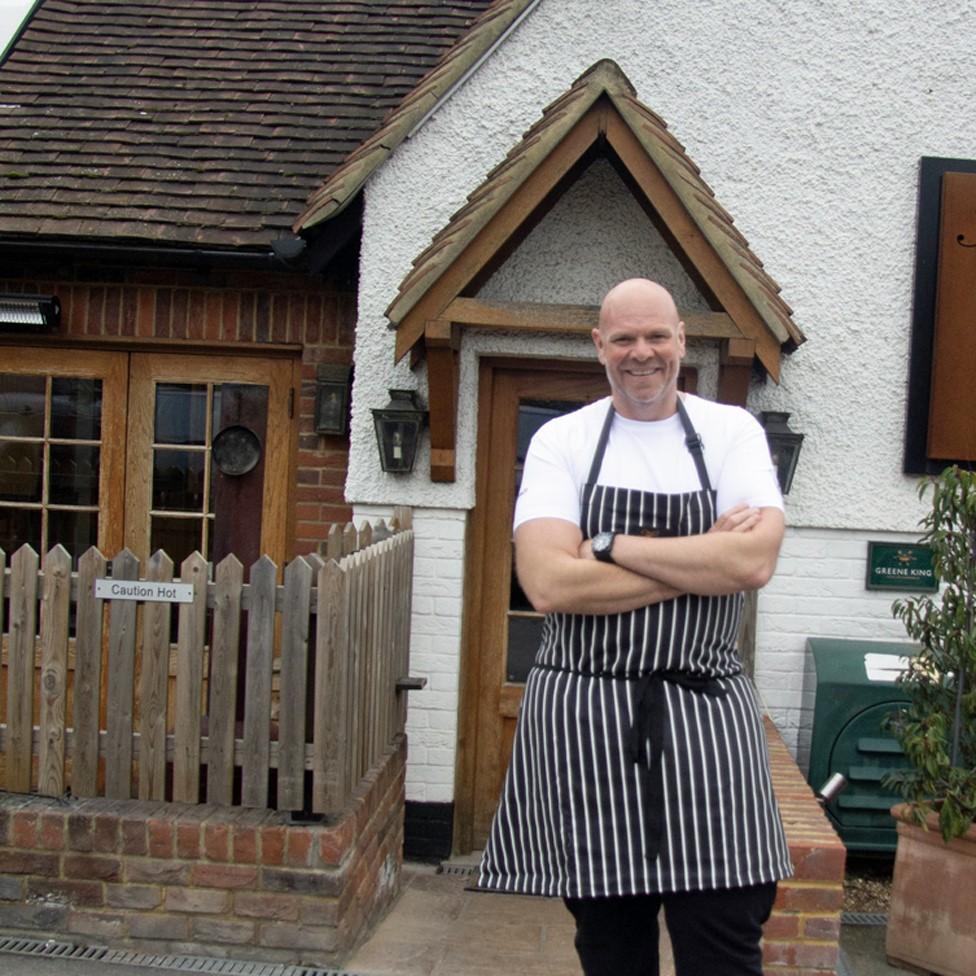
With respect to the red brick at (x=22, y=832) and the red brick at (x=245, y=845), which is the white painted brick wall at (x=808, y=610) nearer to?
the red brick at (x=245, y=845)

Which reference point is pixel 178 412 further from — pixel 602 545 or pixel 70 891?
pixel 602 545

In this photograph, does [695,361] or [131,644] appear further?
[695,361]

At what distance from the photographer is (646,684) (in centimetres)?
256

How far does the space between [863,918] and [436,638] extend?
2.07 m

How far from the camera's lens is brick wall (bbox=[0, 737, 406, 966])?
389 cm

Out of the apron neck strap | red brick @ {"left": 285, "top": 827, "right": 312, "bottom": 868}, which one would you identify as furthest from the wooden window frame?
red brick @ {"left": 285, "top": 827, "right": 312, "bottom": 868}

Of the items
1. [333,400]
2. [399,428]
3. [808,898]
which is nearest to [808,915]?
[808,898]

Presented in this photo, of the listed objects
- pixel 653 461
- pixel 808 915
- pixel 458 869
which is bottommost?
pixel 458 869

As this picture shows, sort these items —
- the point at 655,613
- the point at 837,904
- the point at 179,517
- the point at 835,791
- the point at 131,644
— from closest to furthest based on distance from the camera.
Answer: the point at 655,613 < the point at 837,904 < the point at 131,644 < the point at 835,791 < the point at 179,517

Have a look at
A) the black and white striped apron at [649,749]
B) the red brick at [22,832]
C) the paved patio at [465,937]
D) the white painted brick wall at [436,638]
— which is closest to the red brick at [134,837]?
the red brick at [22,832]

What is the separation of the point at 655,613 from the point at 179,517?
12.2ft

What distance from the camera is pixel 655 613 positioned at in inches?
102

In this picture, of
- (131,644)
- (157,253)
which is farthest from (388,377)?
(131,644)

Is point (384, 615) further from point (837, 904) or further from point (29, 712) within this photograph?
point (837, 904)
